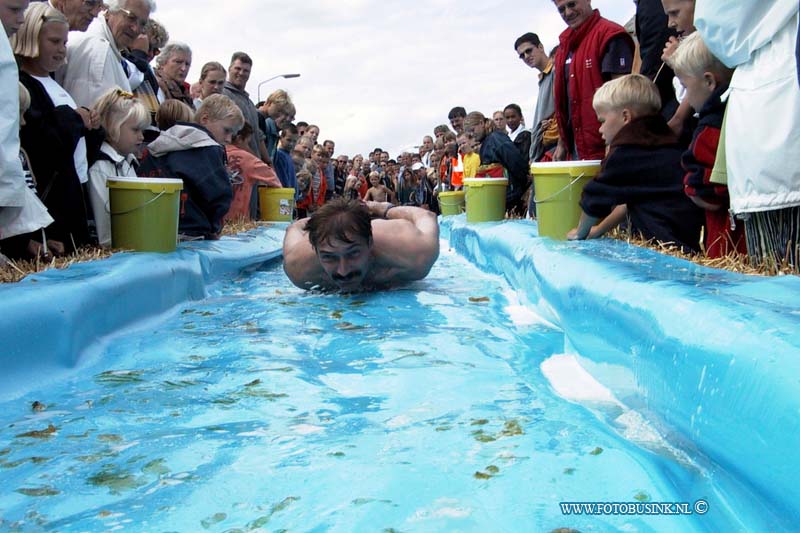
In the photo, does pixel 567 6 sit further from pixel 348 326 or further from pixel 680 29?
pixel 348 326

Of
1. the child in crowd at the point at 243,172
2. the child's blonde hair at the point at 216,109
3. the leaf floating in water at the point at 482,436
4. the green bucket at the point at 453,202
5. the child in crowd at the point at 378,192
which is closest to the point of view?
the leaf floating in water at the point at 482,436

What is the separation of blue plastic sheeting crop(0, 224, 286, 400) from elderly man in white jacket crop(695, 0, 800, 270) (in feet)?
8.81

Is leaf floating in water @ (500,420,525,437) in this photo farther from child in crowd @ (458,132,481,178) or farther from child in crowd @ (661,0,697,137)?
child in crowd @ (458,132,481,178)

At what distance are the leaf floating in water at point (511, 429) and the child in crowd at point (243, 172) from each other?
6014 millimetres

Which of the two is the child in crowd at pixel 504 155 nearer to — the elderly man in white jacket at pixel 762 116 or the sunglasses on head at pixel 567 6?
the sunglasses on head at pixel 567 6

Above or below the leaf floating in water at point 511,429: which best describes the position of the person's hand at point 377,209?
above

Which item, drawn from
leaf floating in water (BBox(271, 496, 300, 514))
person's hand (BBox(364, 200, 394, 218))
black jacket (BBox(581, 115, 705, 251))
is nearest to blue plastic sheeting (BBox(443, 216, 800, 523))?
black jacket (BBox(581, 115, 705, 251))

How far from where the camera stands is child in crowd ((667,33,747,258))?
11.7ft

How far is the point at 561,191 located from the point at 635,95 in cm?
74

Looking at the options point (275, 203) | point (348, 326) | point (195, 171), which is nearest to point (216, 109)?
point (195, 171)

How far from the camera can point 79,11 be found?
5004 mm

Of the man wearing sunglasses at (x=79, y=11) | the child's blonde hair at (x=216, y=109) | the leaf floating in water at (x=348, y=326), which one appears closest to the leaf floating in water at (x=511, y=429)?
the leaf floating in water at (x=348, y=326)

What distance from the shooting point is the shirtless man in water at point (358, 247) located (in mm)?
4254

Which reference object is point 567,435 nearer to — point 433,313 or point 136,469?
point 136,469
